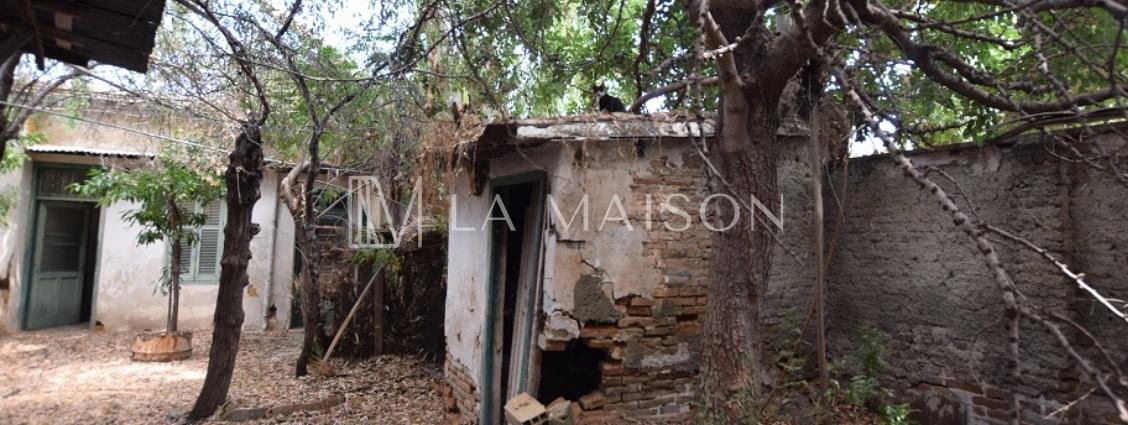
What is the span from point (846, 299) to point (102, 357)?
29.3 feet

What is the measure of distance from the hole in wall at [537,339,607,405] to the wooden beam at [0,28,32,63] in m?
3.84

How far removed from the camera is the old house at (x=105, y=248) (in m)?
9.70

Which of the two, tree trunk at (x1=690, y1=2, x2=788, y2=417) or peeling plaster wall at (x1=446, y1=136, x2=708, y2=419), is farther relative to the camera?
peeling plaster wall at (x1=446, y1=136, x2=708, y2=419)

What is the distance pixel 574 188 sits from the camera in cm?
443

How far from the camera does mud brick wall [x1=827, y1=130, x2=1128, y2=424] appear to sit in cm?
367

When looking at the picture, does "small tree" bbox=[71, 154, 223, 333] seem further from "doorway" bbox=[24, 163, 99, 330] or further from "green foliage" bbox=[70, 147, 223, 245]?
"doorway" bbox=[24, 163, 99, 330]

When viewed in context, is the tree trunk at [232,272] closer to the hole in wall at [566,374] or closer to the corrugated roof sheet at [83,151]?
the hole in wall at [566,374]

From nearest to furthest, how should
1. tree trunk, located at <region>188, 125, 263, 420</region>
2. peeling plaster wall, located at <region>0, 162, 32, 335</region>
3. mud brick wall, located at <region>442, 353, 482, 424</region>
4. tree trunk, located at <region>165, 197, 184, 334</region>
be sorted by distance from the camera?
1. mud brick wall, located at <region>442, 353, 482, 424</region>
2. tree trunk, located at <region>188, 125, 263, 420</region>
3. tree trunk, located at <region>165, 197, 184, 334</region>
4. peeling plaster wall, located at <region>0, 162, 32, 335</region>

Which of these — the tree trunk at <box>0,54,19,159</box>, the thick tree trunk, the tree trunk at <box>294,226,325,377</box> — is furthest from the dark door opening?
the thick tree trunk

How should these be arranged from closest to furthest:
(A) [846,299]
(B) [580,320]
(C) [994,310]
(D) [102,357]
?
(C) [994,310], (B) [580,320], (A) [846,299], (D) [102,357]

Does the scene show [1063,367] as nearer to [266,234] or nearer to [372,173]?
[372,173]

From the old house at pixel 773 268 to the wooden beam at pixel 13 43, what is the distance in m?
2.71

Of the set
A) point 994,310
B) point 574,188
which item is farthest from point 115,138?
point 994,310

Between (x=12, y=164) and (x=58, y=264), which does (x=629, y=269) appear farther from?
(x=58, y=264)
